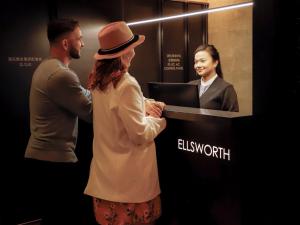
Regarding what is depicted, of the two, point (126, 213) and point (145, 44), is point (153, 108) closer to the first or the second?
point (126, 213)

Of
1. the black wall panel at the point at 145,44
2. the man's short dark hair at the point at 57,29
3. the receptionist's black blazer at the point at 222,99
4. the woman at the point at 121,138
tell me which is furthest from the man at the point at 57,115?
the black wall panel at the point at 145,44

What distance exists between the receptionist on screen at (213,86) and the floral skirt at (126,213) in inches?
60.7

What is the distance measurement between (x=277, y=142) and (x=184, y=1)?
403 centimetres

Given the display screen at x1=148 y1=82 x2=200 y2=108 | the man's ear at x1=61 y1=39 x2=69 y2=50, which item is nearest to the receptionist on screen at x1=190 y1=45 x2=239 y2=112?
the display screen at x1=148 y1=82 x2=200 y2=108

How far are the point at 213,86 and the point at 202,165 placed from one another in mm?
1492

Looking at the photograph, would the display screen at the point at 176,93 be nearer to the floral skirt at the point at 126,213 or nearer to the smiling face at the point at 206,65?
the floral skirt at the point at 126,213

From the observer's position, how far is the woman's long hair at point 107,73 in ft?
7.20

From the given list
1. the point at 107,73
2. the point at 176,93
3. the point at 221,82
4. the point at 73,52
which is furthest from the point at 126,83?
the point at 221,82

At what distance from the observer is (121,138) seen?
226 cm

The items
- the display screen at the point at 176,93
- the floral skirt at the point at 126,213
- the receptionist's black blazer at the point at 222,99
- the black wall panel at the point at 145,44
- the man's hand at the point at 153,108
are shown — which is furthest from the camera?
the black wall panel at the point at 145,44

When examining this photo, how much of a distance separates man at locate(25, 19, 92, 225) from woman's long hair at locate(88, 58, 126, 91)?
1.63ft

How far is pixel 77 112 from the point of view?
2727 millimetres

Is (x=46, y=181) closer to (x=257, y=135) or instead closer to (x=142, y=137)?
(x=142, y=137)

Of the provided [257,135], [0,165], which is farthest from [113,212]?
[0,165]
